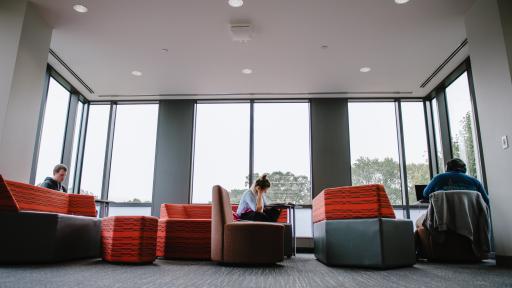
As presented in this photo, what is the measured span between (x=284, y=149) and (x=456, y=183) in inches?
142

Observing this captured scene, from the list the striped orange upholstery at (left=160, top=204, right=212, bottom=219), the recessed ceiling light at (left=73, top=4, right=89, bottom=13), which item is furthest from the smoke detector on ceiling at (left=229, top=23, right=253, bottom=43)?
the striped orange upholstery at (left=160, top=204, right=212, bottom=219)

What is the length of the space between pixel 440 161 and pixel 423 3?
347 cm

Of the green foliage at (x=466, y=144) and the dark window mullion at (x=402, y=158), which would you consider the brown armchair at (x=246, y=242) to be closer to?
the green foliage at (x=466, y=144)

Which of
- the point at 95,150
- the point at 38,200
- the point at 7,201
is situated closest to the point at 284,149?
the point at 95,150

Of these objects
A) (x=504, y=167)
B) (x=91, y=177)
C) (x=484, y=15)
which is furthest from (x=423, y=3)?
(x=91, y=177)

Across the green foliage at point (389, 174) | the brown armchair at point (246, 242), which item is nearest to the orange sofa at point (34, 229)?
the brown armchair at point (246, 242)

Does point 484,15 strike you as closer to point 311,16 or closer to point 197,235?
point 311,16

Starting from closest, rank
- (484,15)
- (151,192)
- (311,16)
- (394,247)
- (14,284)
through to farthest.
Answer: (14,284) < (394,247) < (484,15) < (311,16) < (151,192)

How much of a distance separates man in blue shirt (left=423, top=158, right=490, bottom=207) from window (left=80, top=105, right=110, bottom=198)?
6.07m

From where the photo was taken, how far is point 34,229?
3346 mm

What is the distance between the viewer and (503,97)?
398 cm

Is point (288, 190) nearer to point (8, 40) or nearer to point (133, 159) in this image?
point (133, 159)

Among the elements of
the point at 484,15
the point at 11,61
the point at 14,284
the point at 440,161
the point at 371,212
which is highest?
the point at 484,15

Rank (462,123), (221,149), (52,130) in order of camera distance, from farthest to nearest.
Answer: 1. (221,149)
2. (52,130)
3. (462,123)
